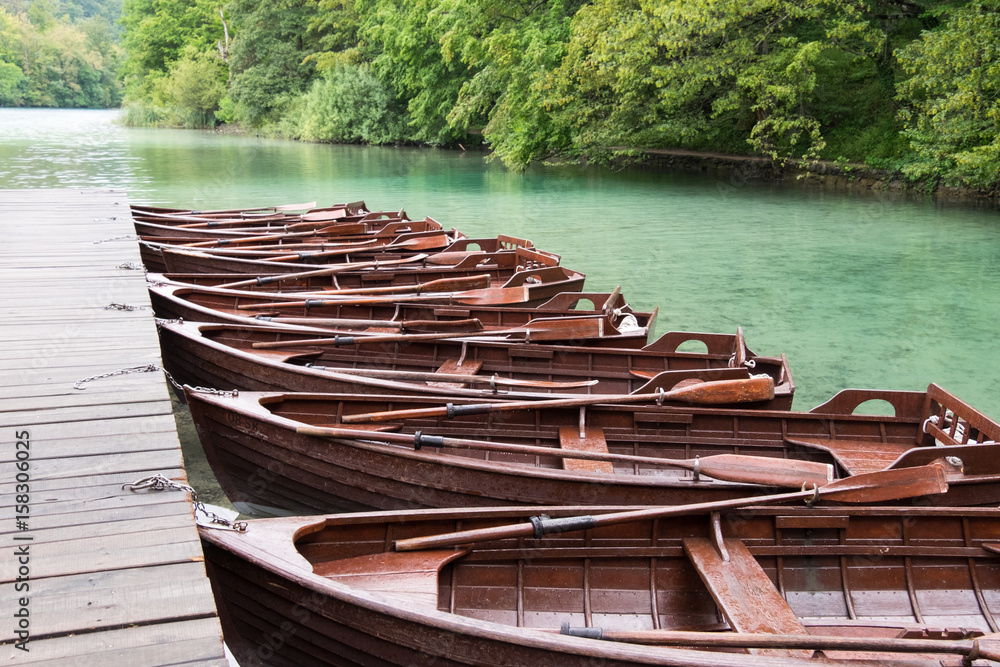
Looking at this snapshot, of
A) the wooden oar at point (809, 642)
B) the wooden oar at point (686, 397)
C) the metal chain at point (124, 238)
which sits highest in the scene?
the metal chain at point (124, 238)

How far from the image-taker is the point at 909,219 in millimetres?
18531

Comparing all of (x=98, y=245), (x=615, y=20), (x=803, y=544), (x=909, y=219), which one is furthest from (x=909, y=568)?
(x=615, y=20)

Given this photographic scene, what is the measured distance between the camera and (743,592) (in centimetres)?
353

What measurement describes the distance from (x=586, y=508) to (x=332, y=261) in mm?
7486

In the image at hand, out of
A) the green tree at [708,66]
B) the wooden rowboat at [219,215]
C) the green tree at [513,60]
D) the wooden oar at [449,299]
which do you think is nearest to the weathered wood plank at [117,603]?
the wooden oar at [449,299]

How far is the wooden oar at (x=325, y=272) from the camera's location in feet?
29.6

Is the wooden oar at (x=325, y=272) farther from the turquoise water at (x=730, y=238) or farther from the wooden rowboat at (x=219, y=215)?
the wooden rowboat at (x=219, y=215)

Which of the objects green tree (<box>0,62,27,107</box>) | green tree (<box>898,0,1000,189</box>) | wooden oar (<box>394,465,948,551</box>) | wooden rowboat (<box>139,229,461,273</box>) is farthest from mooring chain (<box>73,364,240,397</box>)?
green tree (<box>0,62,27,107</box>)

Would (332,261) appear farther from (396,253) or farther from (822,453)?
(822,453)

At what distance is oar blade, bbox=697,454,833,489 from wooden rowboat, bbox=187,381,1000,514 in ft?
0.04

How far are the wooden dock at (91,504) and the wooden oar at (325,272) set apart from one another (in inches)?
76.6

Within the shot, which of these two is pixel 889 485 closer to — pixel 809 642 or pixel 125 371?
pixel 809 642

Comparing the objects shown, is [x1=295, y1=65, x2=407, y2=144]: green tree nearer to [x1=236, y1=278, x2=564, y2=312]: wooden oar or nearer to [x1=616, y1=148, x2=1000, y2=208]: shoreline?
[x1=616, y1=148, x2=1000, y2=208]: shoreline

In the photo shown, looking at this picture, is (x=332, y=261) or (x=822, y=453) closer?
(x=822, y=453)
